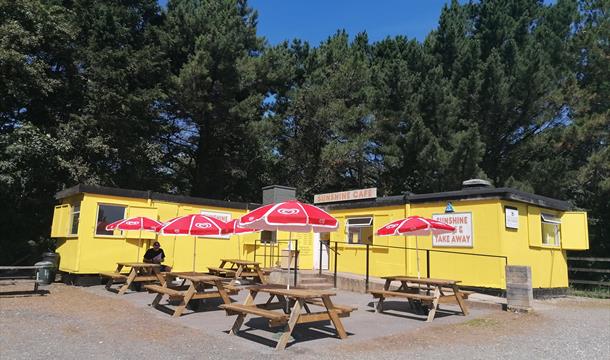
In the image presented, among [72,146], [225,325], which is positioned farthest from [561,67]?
[72,146]

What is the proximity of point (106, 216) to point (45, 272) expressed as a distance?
2.21 meters

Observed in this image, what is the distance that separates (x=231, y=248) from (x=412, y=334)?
9.58 metres

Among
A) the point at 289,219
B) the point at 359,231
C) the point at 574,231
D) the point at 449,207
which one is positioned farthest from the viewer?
the point at 359,231

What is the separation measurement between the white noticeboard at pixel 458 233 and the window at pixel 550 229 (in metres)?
2.57

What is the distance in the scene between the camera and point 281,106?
85.5ft

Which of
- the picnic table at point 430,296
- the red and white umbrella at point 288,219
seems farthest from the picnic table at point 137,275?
the picnic table at point 430,296

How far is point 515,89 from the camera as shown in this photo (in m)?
20.9

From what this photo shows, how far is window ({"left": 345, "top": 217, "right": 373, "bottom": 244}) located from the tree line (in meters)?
6.21

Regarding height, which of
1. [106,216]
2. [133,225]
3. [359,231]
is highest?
[106,216]

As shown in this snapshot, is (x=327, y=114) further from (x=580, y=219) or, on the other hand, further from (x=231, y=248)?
(x=580, y=219)

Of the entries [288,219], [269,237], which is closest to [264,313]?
[288,219]

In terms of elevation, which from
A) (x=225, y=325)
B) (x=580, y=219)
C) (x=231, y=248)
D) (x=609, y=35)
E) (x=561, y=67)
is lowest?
(x=225, y=325)

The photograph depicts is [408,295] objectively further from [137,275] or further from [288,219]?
[137,275]

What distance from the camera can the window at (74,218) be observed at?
1380cm
